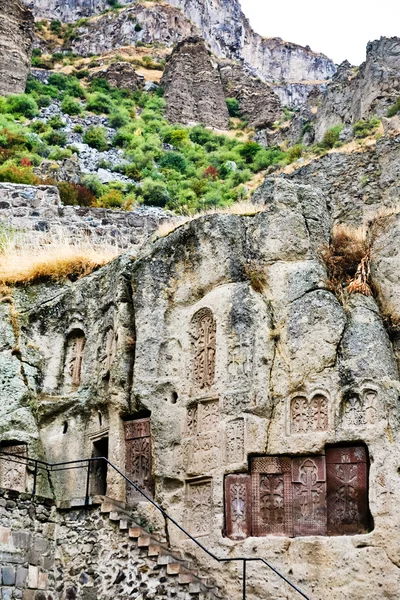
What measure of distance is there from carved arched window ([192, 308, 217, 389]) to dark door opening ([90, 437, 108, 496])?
2.41 m

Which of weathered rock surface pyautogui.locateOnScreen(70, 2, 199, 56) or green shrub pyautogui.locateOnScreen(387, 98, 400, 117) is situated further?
weathered rock surface pyautogui.locateOnScreen(70, 2, 199, 56)

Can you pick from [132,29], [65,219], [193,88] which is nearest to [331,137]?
[65,219]

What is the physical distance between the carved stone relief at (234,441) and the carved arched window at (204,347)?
3.81 feet

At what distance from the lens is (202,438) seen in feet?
59.7

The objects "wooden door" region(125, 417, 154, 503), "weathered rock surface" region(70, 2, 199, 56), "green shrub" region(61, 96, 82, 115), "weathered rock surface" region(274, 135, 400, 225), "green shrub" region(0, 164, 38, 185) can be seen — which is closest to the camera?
"wooden door" region(125, 417, 154, 503)

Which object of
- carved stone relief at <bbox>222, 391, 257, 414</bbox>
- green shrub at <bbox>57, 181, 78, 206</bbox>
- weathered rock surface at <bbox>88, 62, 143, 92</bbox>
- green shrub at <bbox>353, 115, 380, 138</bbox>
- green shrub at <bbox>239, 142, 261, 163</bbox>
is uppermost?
weathered rock surface at <bbox>88, 62, 143, 92</bbox>

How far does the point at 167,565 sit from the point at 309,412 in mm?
3659

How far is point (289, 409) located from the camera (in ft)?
57.4

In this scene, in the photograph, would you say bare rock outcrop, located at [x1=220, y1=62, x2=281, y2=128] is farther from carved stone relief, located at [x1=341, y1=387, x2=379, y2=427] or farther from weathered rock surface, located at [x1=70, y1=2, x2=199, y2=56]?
carved stone relief, located at [x1=341, y1=387, x2=379, y2=427]

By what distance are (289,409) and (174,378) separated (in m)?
2.70

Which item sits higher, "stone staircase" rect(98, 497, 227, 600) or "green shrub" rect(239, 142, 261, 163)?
"green shrub" rect(239, 142, 261, 163)

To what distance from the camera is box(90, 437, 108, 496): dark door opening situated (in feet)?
63.6

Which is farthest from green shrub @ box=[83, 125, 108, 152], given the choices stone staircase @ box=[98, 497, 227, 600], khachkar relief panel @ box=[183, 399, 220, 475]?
stone staircase @ box=[98, 497, 227, 600]

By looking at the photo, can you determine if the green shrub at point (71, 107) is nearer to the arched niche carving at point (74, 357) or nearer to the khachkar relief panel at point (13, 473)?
the arched niche carving at point (74, 357)
